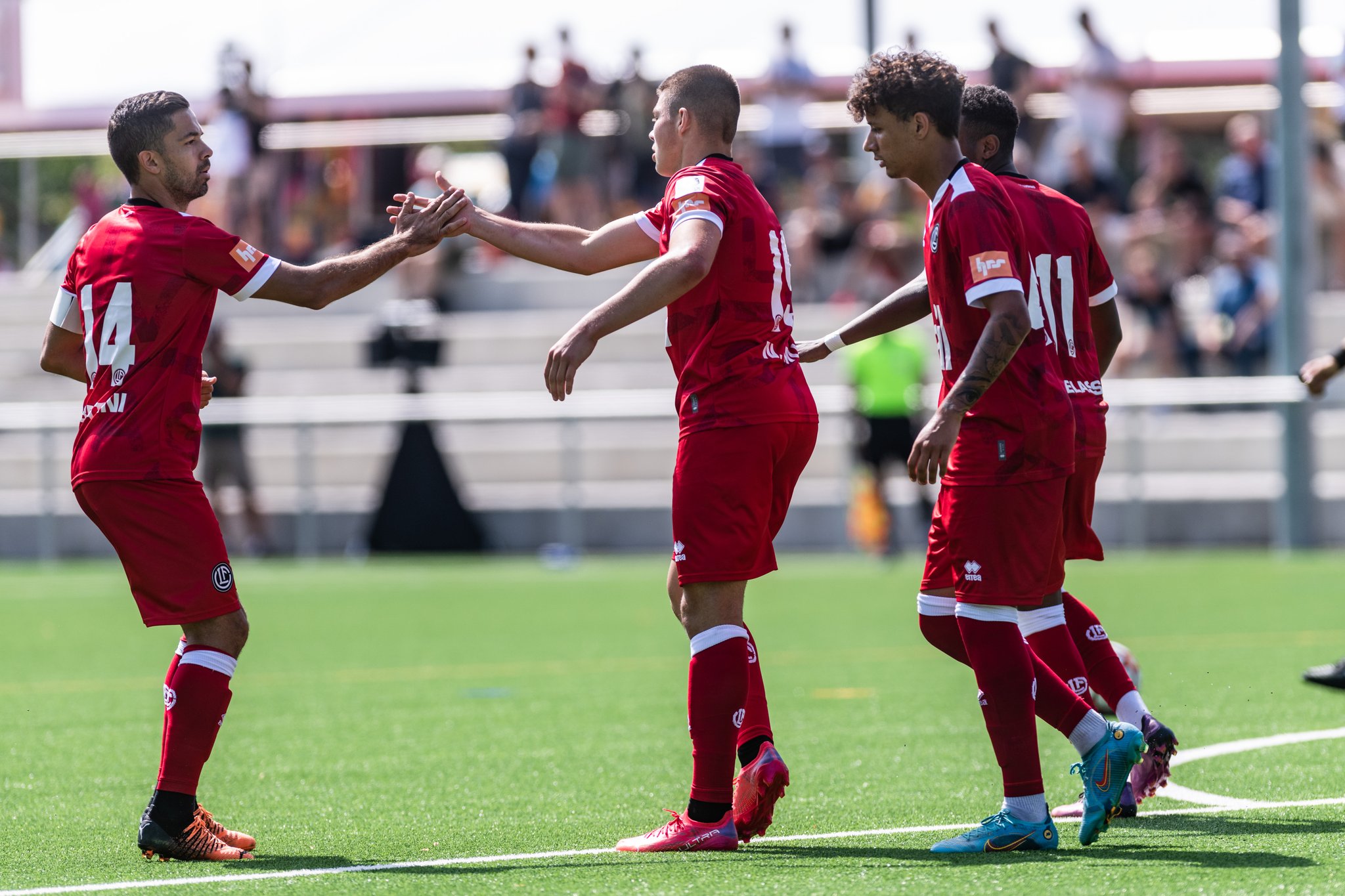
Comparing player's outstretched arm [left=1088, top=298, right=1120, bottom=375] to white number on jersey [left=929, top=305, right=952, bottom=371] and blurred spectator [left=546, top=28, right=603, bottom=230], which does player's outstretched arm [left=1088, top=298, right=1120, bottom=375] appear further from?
blurred spectator [left=546, top=28, right=603, bottom=230]

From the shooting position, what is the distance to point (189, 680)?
5520 millimetres

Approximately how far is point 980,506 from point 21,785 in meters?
3.62

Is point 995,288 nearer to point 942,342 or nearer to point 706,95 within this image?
point 942,342

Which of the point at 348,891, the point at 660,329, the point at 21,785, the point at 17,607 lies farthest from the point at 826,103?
the point at 348,891

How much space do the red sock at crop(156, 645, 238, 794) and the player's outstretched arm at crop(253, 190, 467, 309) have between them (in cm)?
105

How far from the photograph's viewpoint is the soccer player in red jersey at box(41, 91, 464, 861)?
18.0 feet

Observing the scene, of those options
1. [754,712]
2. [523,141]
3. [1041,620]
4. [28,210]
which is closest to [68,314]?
[754,712]

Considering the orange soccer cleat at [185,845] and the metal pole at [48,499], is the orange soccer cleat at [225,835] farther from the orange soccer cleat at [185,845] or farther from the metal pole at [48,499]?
the metal pole at [48,499]

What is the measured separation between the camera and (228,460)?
17953 mm

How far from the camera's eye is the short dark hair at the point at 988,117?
20.1 feet

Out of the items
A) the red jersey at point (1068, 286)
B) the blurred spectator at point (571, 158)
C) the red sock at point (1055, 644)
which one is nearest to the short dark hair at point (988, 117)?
the red jersey at point (1068, 286)

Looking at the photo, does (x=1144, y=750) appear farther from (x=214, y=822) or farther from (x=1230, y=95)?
(x=1230, y=95)

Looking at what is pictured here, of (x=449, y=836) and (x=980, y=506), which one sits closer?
(x=980, y=506)

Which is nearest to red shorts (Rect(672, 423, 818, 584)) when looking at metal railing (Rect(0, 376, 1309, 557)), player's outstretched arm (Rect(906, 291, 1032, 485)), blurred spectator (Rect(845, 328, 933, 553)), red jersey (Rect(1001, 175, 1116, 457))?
player's outstretched arm (Rect(906, 291, 1032, 485))
